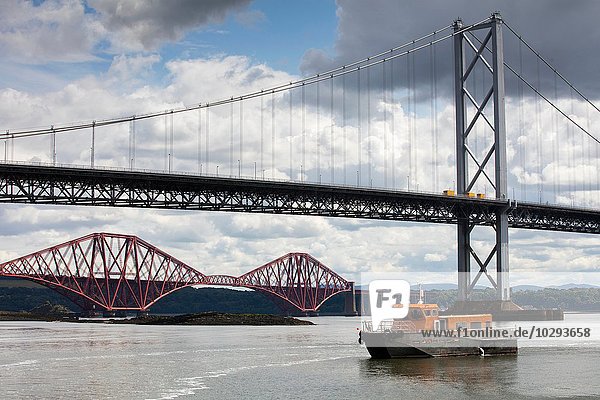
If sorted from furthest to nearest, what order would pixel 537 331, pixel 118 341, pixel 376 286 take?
pixel 537 331 < pixel 118 341 < pixel 376 286

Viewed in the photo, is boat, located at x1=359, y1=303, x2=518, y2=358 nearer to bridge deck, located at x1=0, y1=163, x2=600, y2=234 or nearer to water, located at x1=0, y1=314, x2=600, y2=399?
water, located at x1=0, y1=314, x2=600, y2=399

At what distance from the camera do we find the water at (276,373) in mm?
37375

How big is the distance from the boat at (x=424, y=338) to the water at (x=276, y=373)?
1100mm

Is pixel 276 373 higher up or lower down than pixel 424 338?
lower down

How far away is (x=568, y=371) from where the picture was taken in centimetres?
4684

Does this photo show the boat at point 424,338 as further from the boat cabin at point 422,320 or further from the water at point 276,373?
the water at point 276,373

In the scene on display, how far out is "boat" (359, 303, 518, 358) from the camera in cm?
5238

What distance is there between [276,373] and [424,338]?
11.2 metres

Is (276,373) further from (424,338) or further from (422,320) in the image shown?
(422,320)

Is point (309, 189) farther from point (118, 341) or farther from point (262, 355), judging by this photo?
point (262, 355)

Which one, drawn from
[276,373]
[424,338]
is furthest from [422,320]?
[276,373]

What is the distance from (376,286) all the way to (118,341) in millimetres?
22353

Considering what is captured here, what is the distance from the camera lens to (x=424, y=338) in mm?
52438

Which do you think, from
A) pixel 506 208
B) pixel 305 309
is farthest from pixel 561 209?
pixel 305 309
